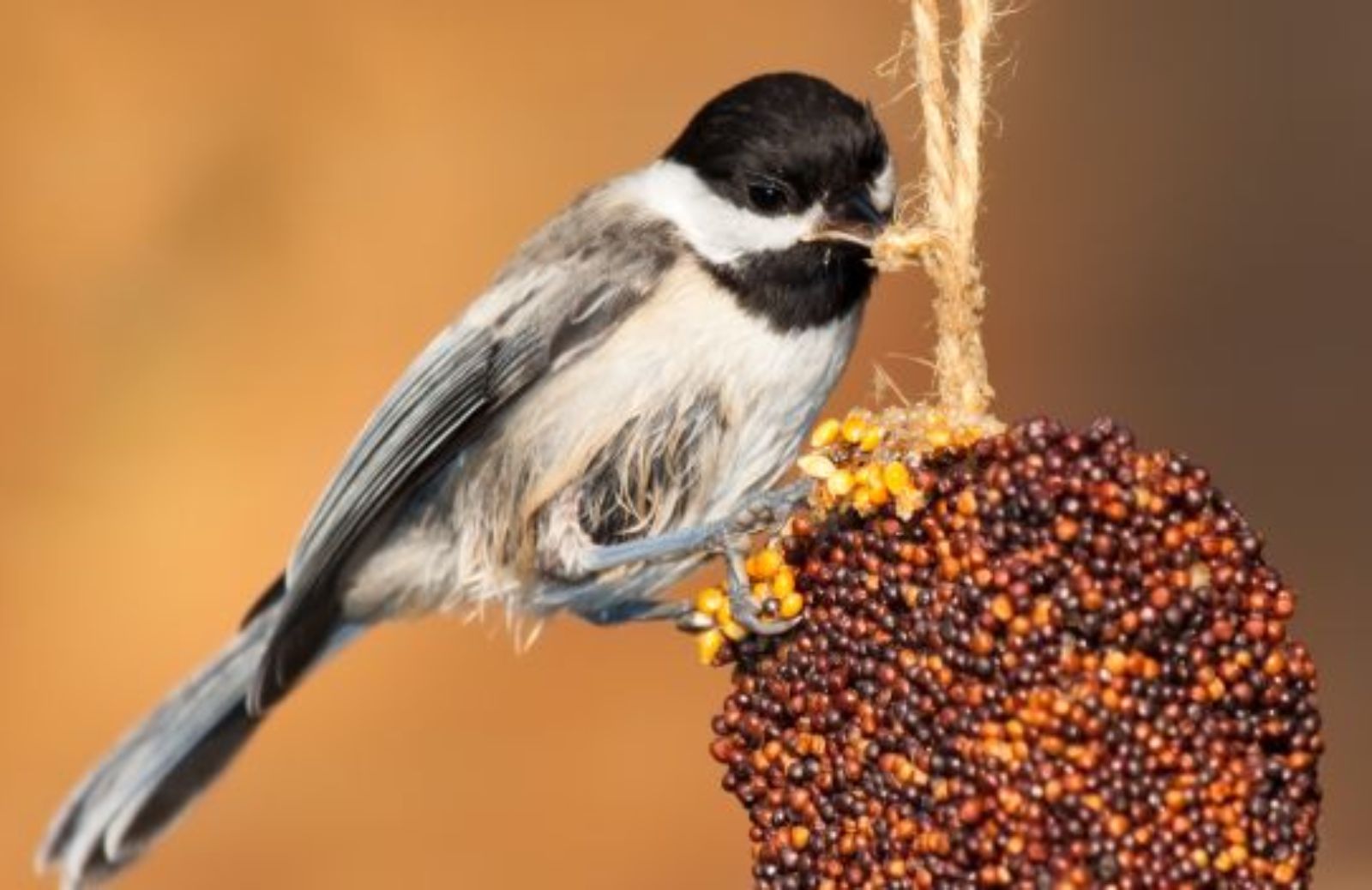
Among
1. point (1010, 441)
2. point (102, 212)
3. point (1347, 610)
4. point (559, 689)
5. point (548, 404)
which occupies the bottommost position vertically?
point (1010, 441)

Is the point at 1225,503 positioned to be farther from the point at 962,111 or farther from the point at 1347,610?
the point at 1347,610

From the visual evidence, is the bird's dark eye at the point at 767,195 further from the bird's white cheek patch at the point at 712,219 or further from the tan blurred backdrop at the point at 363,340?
the tan blurred backdrop at the point at 363,340

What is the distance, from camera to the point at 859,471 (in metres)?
2.02

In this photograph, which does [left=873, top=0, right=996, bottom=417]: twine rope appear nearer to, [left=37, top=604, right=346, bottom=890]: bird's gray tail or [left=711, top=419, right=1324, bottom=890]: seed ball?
[left=711, top=419, right=1324, bottom=890]: seed ball

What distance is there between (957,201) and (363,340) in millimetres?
3265

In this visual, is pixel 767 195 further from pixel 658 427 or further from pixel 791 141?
pixel 658 427

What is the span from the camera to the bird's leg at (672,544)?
89.0 inches

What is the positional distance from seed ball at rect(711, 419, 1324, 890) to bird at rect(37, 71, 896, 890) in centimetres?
48

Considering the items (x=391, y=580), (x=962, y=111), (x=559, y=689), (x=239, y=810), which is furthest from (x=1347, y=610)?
(x=962, y=111)

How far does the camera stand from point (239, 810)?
16.3 feet

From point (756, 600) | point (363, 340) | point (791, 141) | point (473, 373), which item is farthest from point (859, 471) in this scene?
point (363, 340)

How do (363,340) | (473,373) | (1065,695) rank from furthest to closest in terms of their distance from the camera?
1. (363,340)
2. (473,373)
3. (1065,695)

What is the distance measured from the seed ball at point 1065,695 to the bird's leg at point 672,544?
12.1 inches

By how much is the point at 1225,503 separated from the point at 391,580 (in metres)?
1.44
